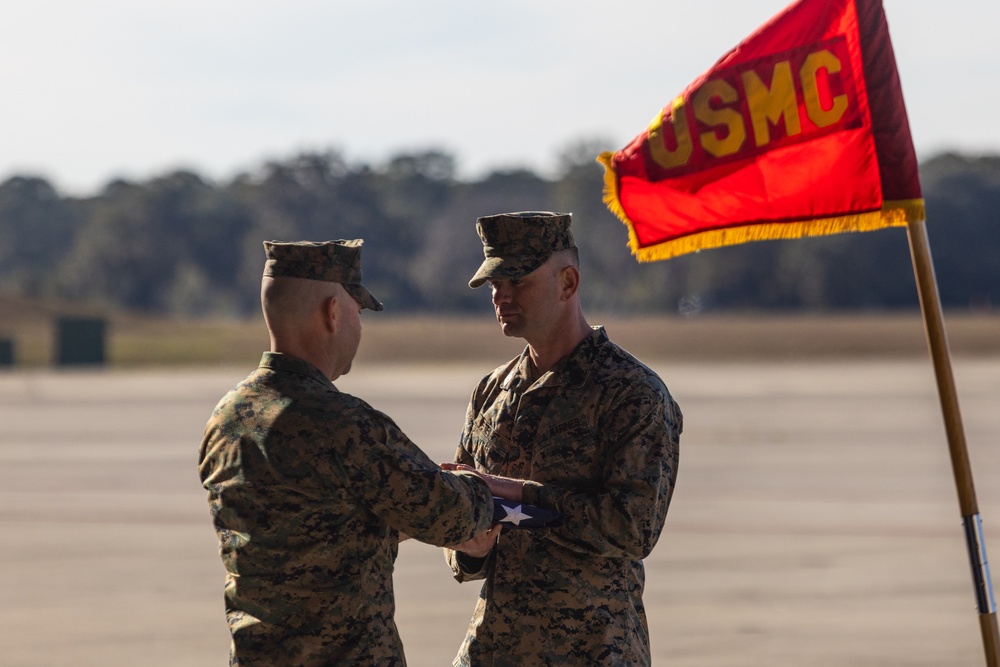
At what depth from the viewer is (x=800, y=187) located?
4.61 metres

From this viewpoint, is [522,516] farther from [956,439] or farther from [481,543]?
[956,439]

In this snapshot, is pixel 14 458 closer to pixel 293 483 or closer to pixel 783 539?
pixel 783 539

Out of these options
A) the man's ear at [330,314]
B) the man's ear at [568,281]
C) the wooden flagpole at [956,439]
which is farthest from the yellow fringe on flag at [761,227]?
the man's ear at [330,314]

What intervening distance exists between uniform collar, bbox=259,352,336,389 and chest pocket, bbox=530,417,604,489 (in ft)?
2.15

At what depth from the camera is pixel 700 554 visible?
1148 centimetres

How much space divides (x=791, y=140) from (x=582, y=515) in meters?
1.39

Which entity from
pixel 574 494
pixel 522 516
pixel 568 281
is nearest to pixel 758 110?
pixel 568 281

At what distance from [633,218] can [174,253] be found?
5163 inches

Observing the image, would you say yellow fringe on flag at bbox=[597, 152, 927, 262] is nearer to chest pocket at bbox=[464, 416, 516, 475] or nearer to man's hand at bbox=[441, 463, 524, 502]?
chest pocket at bbox=[464, 416, 516, 475]

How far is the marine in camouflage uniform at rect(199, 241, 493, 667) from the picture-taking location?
3.55 meters

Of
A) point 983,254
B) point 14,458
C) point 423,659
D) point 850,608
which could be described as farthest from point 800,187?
point 983,254

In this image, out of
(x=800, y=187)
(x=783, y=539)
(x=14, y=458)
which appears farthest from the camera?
(x=14, y=458)

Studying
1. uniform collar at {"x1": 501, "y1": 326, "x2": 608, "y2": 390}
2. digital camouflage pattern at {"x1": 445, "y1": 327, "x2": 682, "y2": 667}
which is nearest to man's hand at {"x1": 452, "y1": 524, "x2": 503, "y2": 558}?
digital camouflage pattern at {"x1": 445, "y1": 327, "x2": 682, "y2": 667}

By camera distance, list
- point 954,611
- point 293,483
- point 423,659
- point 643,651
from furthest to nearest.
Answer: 1. point 954,611
2. point 423,659
3. point 643,651
4. point 293,483
